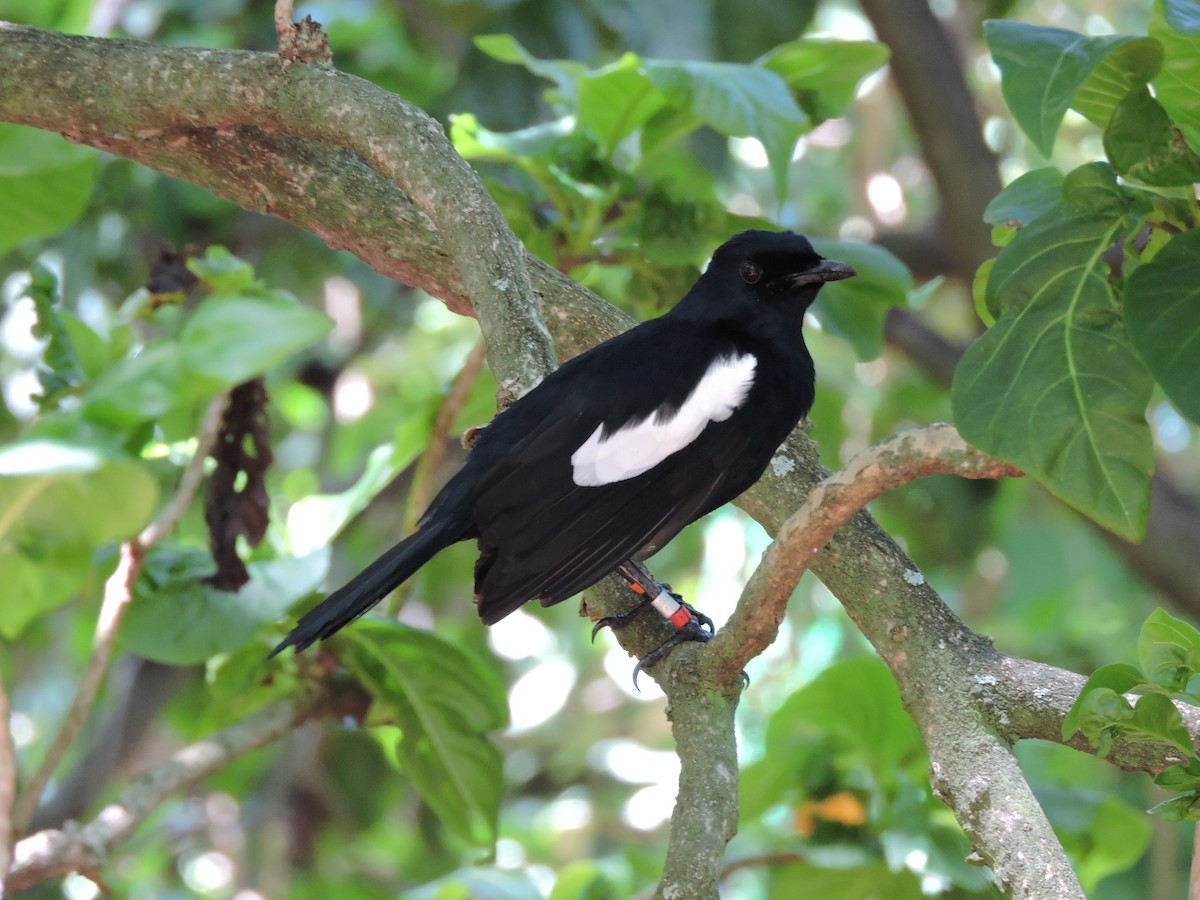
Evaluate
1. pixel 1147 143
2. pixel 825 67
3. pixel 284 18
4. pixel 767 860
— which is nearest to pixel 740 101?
pixel 825 67

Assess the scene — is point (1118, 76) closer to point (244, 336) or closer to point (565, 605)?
point (244, 336)

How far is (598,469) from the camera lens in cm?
214

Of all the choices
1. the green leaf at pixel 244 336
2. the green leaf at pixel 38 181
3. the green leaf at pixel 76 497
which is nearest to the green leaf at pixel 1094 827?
the green leaf at pixel 244 336

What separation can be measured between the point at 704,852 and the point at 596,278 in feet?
6.58

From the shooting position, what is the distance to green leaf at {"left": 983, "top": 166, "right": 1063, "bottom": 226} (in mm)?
1785

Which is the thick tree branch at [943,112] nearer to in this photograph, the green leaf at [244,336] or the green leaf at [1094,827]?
the green leaf at [1094,827]

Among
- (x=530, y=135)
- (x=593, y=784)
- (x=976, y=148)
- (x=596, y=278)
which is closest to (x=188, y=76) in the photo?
(x=530, y=135)

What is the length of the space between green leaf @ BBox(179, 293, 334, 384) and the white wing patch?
1.55ft

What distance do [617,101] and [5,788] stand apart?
1731 mm

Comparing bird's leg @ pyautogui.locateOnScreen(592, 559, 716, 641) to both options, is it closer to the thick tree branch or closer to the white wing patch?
the white wing patch

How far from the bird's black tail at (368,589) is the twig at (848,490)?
636 mm

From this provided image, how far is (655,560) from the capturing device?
5.37 metres

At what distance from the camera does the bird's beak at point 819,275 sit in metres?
2.44

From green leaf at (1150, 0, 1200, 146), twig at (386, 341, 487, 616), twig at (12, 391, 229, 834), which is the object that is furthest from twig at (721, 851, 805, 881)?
green leaf at (1150, 0, 1200, 146)
